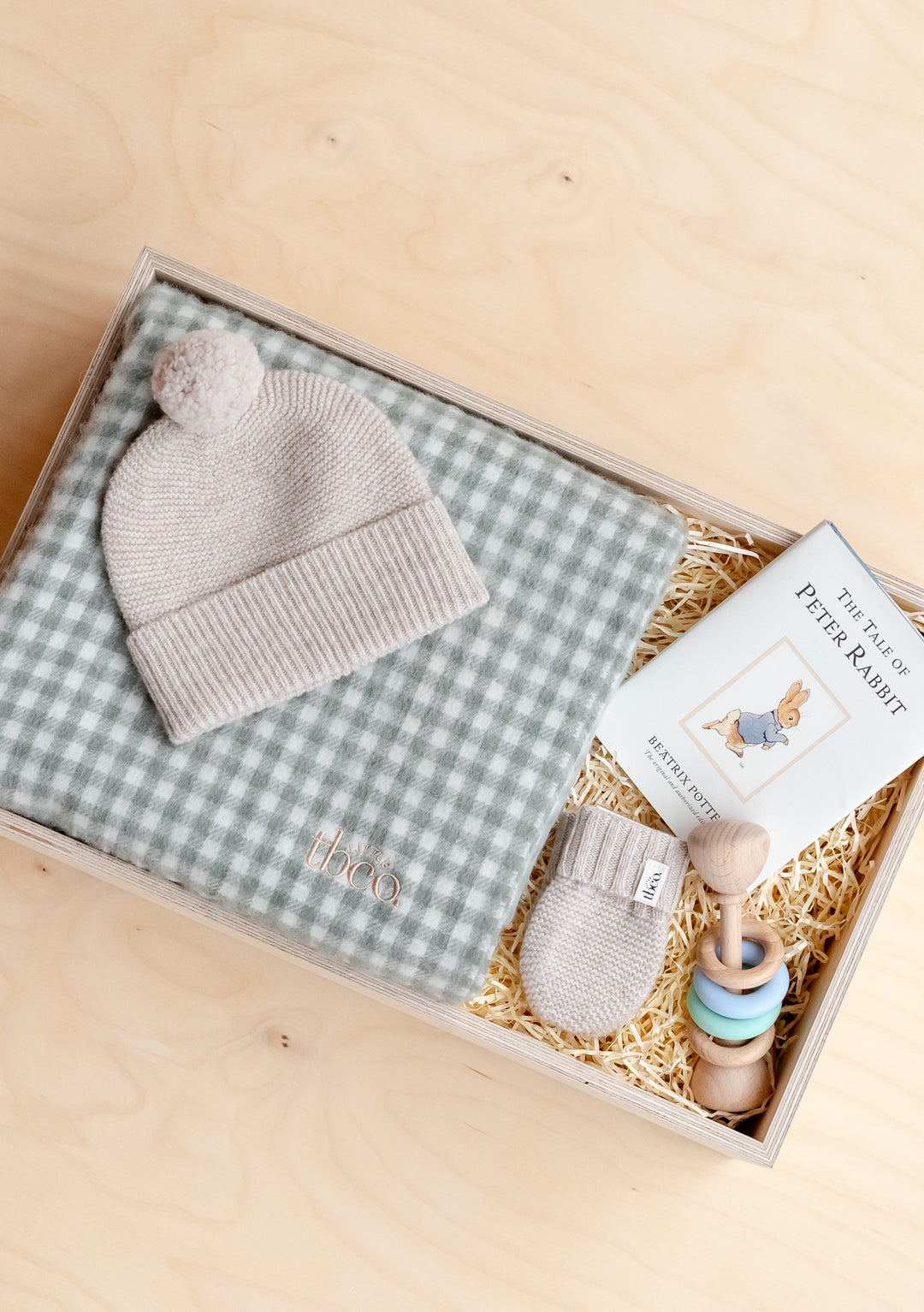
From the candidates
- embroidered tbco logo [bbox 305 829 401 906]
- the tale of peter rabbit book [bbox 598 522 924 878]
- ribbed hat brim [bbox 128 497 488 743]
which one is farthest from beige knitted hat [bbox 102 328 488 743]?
the tale of peter rabbit book [bbox 598 522 924 878]

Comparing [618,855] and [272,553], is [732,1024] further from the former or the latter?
[272,553]

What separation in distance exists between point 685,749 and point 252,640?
414 mm

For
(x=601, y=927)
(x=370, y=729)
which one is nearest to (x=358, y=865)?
(x=370, y=729)

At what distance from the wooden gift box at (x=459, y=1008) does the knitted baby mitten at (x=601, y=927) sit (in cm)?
5

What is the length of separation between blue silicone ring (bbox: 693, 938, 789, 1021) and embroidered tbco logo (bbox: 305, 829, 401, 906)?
0.30 metres

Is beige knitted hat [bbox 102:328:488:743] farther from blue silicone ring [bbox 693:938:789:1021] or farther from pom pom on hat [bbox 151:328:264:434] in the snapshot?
blue silicone ring [bbox 693:938:789:1021]

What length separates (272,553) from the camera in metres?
0.88

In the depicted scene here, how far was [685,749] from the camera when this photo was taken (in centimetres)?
96

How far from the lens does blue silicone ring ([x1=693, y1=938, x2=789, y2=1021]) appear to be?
91cm

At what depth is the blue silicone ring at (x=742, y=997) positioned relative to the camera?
914mm

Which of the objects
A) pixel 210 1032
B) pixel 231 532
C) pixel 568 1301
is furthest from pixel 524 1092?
pixel 231 532

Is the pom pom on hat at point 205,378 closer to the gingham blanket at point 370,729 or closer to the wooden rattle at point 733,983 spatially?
the gingham blanket at point 370,729

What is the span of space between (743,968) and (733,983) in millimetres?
45

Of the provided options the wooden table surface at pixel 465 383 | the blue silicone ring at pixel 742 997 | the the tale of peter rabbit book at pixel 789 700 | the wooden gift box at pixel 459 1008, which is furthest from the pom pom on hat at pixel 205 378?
the blue silicone ring at pixel 742 997
